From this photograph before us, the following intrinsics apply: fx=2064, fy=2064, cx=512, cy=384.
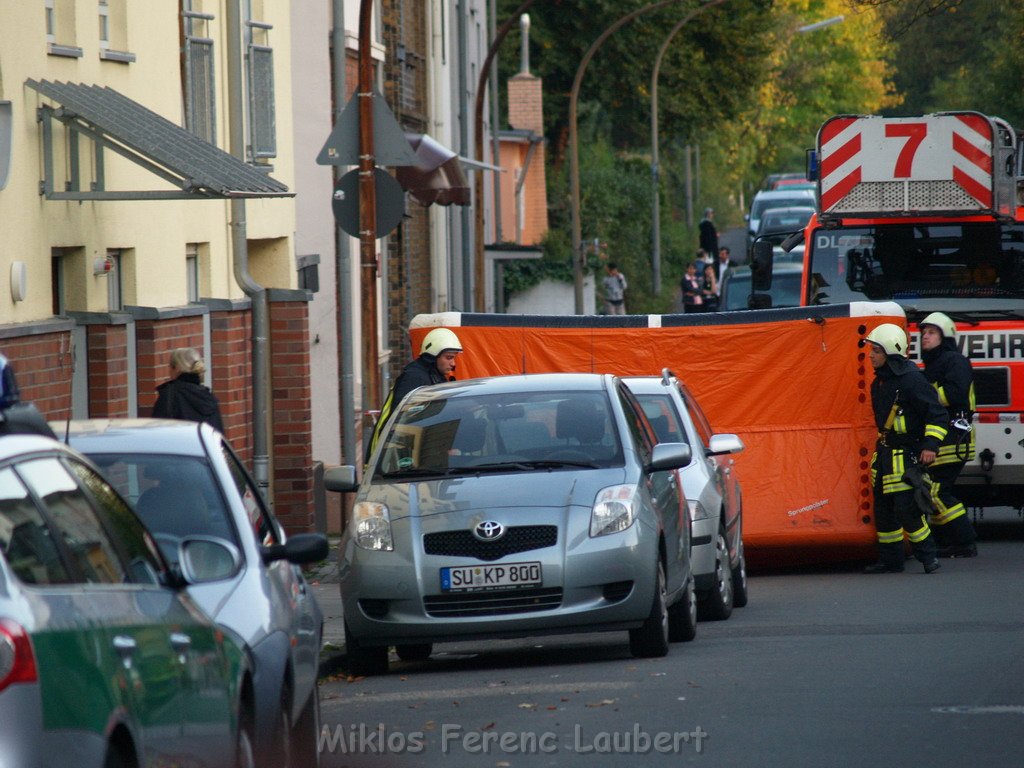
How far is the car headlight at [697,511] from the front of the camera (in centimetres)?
1273

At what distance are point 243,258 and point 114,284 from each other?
259cm

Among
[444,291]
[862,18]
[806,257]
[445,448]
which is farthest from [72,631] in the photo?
[862,18]

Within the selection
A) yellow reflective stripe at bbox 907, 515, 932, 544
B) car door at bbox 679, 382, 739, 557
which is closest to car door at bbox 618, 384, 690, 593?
car door at bbox 679, 382, 739, 557

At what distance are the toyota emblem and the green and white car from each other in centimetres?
384

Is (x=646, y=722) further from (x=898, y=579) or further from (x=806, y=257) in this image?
(x=806, y=257)

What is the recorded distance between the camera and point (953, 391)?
53.4ft

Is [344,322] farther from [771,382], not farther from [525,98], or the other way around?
[525,98]

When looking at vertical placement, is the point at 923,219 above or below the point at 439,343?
above

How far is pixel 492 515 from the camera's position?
10320 millimetres

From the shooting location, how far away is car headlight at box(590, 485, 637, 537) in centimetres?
1037

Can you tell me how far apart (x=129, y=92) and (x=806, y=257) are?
6.21 m

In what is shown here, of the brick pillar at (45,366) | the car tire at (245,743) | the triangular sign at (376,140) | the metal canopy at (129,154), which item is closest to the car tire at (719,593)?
the triangular sign at (376,140)

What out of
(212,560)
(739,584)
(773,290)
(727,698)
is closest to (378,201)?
(739,584)

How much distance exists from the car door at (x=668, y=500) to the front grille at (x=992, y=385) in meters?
6.07
